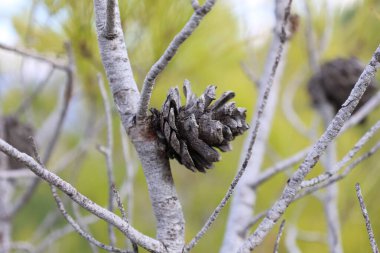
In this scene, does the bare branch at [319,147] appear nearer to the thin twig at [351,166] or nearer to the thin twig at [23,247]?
the thin twig at [351,166]

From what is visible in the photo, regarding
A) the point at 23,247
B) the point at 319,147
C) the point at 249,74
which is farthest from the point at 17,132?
the point at 319,147

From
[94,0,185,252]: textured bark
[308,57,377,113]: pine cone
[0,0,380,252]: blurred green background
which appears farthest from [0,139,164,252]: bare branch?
[308,57,377,113]: pine cone

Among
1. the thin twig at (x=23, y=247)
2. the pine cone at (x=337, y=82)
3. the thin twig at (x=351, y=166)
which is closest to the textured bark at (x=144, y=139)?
the thin twig at (x=351, y=166)

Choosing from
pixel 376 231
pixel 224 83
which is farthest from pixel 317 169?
pixel 224 83

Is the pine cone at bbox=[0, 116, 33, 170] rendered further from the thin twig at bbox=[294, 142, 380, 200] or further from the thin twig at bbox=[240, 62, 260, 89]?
the thin twig at bbox=[294, 142, 380, 200]

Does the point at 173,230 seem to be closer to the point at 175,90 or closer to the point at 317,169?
the point at 175,90
